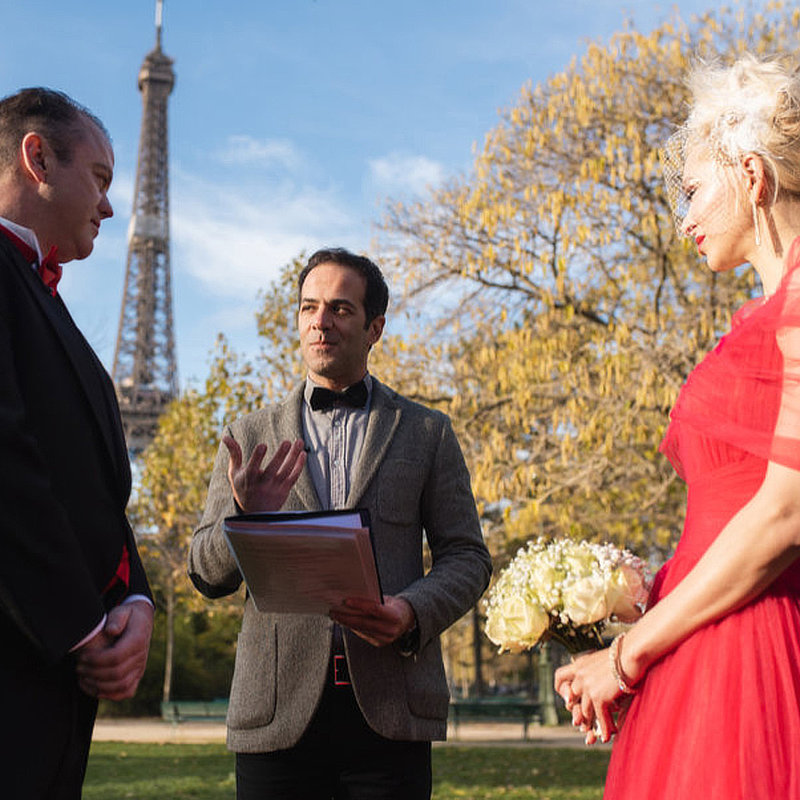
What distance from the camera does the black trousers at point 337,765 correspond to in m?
2.74

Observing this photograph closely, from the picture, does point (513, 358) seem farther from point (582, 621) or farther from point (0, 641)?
point (0, 641)

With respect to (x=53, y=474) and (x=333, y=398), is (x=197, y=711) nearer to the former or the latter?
(x=333, y=398)

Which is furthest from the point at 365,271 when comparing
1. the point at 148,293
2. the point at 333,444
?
the point at 148,293

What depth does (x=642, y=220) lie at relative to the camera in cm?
1066

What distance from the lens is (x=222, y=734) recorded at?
2088cm

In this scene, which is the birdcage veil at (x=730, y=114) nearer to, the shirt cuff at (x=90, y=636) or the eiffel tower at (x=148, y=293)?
the shirt cuff at (x=90, y=636)

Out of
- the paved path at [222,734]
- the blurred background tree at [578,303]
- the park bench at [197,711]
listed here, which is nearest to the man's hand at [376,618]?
the blurred background tree at [578,303]

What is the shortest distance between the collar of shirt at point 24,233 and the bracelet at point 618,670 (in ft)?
5.01

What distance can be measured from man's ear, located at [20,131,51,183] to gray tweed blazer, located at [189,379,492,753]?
1121 mm

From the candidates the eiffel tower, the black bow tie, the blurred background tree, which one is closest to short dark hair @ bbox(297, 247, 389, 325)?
the black bow tie

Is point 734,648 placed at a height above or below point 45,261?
below

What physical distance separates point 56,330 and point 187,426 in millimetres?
19446

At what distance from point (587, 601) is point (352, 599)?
580 millimetres

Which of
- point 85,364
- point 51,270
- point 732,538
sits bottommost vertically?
point 732,538
